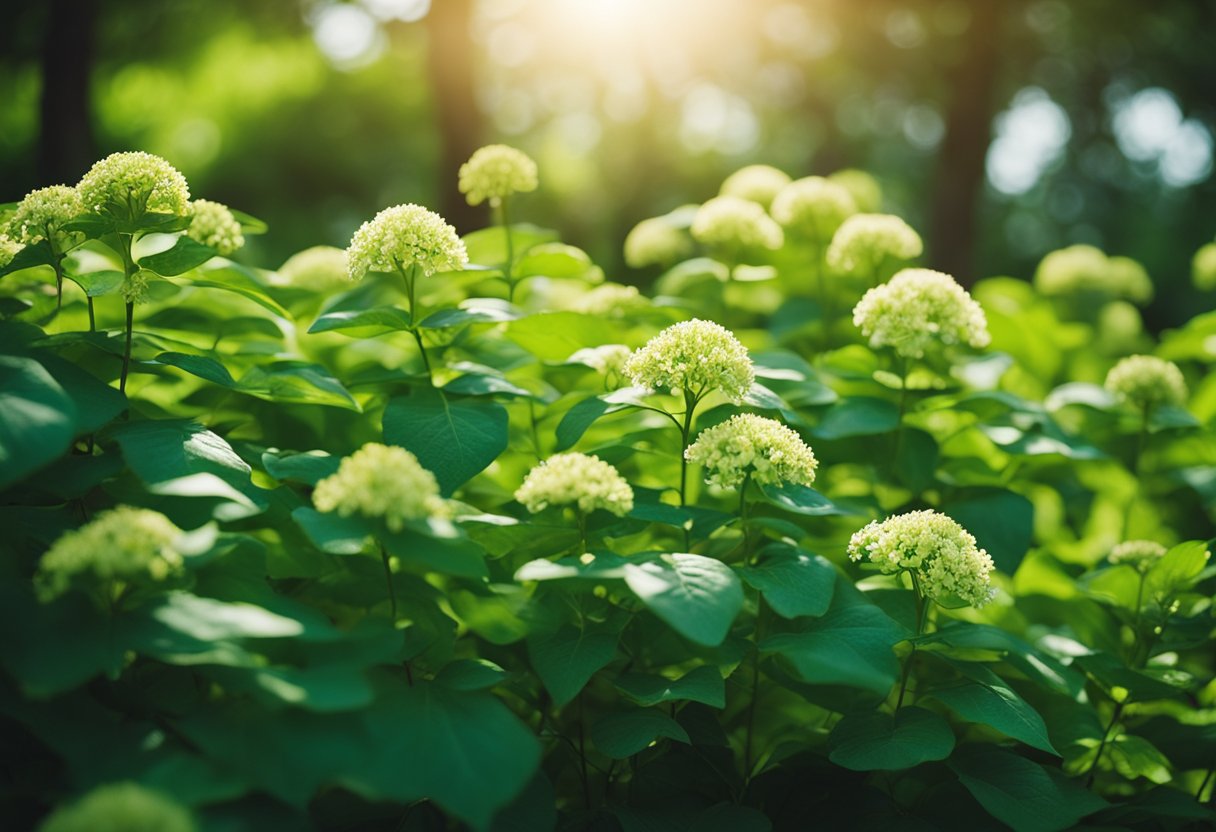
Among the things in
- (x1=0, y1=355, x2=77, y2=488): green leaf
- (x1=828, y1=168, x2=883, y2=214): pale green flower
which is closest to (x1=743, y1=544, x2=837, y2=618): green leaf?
(x1=0, y1=355, x2=77, y2=488): green leaf

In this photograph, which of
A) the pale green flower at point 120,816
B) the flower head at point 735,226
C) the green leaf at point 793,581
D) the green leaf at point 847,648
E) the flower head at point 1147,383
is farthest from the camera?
the flower head at point 735,226

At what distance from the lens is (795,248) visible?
3801mm

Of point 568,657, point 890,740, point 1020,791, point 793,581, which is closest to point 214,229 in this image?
point 568,657

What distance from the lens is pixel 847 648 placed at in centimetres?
191

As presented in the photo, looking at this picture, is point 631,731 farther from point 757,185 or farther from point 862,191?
point 862,191

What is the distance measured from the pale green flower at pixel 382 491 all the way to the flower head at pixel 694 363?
0.62 m

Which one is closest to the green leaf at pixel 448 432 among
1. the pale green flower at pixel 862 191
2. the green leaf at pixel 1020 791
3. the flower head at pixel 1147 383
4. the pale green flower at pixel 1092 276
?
the green leaf at pixel 1020 791

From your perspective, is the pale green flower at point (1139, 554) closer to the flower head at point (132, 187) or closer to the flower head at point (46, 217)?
the flower head at point (132, 187)

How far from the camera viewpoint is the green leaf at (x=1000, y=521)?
259 cm

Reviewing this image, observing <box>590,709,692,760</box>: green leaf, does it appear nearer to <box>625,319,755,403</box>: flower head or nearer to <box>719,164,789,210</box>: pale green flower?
<box>625,319,755,403</box>: flower head

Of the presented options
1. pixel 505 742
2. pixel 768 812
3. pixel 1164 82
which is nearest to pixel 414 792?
pixel 505 742

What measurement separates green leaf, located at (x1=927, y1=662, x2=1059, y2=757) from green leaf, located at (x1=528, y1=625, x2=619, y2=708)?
0.79 metres

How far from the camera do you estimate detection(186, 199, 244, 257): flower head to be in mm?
2529

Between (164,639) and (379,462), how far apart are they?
45 centimetres
